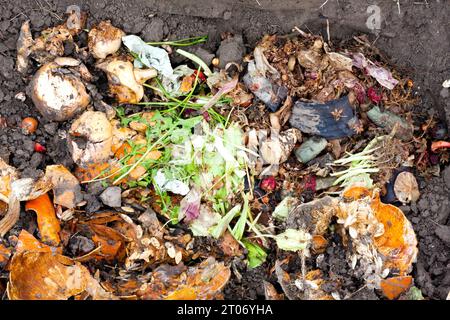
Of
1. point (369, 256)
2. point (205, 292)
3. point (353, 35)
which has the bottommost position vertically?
point (205, 292)

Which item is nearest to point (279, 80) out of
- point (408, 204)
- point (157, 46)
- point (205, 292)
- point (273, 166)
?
point (273, 166)

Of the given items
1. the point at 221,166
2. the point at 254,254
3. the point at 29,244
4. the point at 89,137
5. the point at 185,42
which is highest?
the point at 185,42

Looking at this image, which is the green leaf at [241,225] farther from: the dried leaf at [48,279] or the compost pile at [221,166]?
the dried leaf at [48,279]

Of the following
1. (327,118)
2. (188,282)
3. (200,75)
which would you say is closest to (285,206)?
(327,118)

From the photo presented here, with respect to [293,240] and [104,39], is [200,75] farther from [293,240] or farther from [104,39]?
[293,240]

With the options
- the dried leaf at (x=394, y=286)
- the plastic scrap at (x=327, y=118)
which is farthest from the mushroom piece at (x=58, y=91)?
the dried leaf at (x=394, y=286)

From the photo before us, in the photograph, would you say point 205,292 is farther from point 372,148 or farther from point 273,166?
point 372,148

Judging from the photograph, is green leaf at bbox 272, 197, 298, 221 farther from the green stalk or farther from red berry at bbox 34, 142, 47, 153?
red berry at bbox 34, 142, 47, 153
